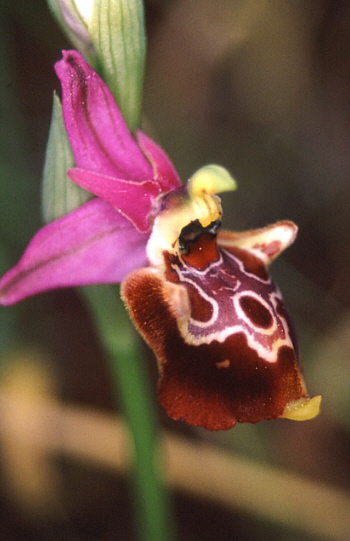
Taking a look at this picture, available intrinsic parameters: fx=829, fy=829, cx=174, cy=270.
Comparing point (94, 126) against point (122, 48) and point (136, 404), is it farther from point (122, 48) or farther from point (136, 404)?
point (136, 404)

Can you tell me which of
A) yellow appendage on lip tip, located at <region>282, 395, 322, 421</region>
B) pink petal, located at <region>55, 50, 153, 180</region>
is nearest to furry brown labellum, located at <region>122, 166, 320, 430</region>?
yellow appendage on lip tip, located at <region>282, 395, 322, 421</region>

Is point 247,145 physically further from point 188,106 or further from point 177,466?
point 177,466

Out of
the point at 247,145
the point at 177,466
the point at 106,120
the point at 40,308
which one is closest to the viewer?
the point at 106,120

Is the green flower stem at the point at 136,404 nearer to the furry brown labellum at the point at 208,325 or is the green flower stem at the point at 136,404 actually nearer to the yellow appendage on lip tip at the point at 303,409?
the furry brown labellum at the point at 208,325

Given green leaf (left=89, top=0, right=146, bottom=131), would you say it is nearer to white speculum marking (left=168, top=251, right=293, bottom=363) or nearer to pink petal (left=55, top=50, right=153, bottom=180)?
pink petal (left=55, top=50, right=153, bottom=180)

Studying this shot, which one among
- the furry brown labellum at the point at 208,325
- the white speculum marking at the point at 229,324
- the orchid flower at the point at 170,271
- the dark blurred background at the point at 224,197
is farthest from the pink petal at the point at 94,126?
the dark blurred background at the point at 224,197

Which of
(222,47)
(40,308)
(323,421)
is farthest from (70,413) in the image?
(222,47)
